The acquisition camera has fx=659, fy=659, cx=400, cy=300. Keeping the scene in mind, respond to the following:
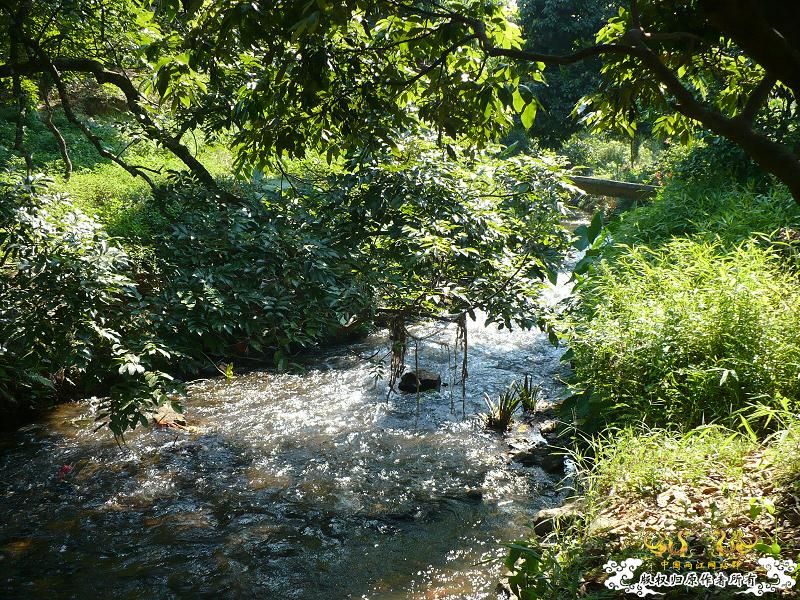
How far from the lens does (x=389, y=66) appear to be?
159 inches

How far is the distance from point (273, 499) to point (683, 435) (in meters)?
3.78

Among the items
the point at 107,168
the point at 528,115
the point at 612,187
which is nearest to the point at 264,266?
the point at 528,115

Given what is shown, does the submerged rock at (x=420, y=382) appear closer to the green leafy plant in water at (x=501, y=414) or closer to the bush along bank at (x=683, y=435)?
the green leafy plant in water at (x=501, y=414)

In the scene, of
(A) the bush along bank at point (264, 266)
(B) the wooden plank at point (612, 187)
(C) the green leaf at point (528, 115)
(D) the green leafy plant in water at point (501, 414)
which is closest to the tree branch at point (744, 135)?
(C) the green leaf at point (528, 115)

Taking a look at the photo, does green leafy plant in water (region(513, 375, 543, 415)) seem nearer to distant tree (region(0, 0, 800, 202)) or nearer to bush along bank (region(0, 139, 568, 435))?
bush along bank (region(0, 139, 568, 435))

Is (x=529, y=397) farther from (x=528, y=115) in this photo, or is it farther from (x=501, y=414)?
(x=528, y=115)

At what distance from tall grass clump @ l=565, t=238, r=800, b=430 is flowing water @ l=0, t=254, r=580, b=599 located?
4.94ft

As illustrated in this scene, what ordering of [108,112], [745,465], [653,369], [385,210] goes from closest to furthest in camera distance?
1. [745,465]
2. [653,369]
3. [385,210]
4. [108,112]

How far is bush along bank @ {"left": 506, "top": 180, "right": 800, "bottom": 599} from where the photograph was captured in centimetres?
331

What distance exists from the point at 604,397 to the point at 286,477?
3.28 metres

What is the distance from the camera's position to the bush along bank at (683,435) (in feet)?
10.9

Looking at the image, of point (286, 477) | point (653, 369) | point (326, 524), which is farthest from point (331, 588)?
point (653, 369)

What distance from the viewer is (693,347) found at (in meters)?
5.11

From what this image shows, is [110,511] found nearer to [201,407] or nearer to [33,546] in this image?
[33,546]
